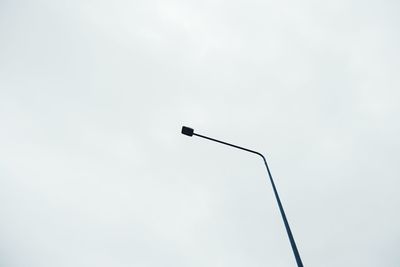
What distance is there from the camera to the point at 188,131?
11336 millimetres
